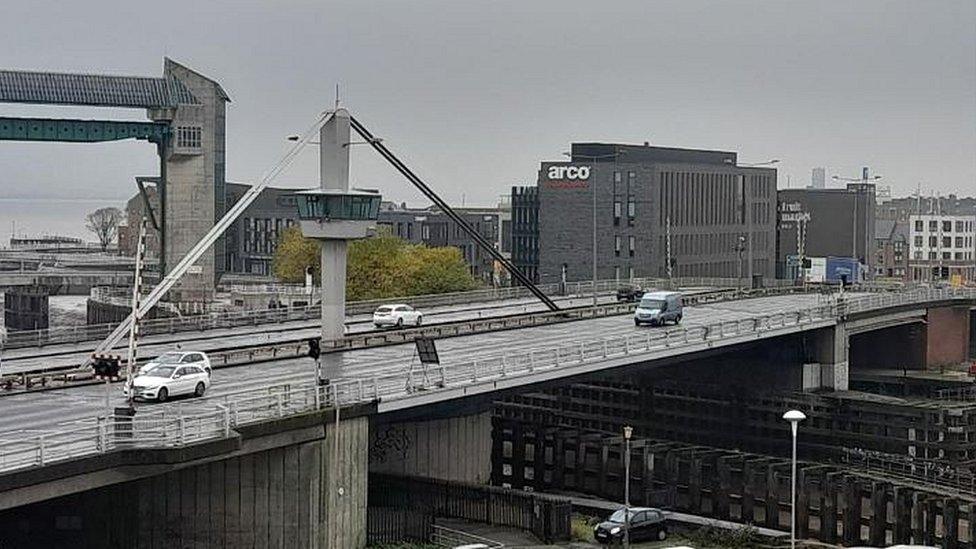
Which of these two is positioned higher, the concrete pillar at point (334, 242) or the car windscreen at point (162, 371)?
the concrete pillar at point (334, 242)

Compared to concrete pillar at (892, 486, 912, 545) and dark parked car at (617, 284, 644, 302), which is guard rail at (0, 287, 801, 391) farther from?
concrete pillar at (892, 486, 912, 545)

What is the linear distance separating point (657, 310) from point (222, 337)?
22578 millimetres

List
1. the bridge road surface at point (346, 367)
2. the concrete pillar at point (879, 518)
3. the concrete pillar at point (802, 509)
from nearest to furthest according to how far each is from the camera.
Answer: the bridge road surface at point (346, 367) → the concrete pillar at point (879, 518) → the concrete pillar at point (802, 509)

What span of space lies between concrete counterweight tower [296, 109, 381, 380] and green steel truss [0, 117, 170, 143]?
148 feet

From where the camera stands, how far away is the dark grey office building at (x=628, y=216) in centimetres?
15800

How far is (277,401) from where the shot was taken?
4753cm

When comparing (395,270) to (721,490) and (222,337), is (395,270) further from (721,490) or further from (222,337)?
(721,490)

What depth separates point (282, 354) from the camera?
2618 inches

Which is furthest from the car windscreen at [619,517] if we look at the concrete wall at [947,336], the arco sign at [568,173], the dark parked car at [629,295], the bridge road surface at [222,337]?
the arco sign at [568,173]

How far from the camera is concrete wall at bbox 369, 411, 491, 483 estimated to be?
62.3 meters

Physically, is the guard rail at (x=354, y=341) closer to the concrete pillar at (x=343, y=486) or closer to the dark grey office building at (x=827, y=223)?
the concrete pillar at (x=343, y=486)

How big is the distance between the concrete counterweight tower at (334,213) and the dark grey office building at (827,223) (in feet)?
429

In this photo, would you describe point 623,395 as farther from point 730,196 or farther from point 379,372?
point 730,196

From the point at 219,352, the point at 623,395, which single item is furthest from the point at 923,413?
the point at 219,352
